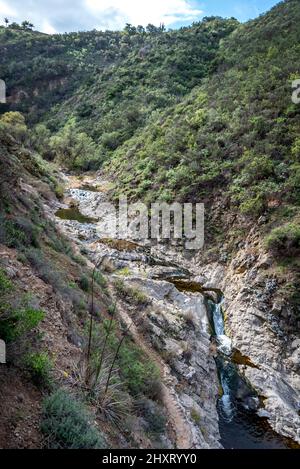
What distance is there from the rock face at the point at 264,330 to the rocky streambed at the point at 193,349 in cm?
7

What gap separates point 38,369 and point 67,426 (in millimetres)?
947

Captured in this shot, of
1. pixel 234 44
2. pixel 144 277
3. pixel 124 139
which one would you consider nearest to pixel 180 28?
pixel 234 44

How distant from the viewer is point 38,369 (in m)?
5.23

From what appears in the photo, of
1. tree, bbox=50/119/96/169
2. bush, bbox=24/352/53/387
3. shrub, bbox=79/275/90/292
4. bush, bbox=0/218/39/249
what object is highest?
tree, bbox=50/119/96/169

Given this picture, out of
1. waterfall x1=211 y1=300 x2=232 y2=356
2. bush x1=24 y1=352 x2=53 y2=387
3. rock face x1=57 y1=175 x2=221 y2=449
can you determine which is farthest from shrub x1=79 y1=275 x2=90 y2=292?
waterfall x1=211 y1=300 x2=232 y2=356

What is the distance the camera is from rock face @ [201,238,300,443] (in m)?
10.1

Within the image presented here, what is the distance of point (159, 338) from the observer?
1066cm

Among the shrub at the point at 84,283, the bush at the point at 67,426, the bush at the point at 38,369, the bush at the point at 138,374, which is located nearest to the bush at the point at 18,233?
the shrub at the point at 84,283

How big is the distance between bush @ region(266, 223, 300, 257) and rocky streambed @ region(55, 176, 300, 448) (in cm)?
260

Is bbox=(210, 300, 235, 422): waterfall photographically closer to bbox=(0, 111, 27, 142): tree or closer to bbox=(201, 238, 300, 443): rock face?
bbox=(201, 238, 300, 443): rock face

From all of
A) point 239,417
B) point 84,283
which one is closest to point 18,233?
point 84,283

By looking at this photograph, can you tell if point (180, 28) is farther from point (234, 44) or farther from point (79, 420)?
point (79, 420)

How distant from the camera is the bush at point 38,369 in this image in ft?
17.2
